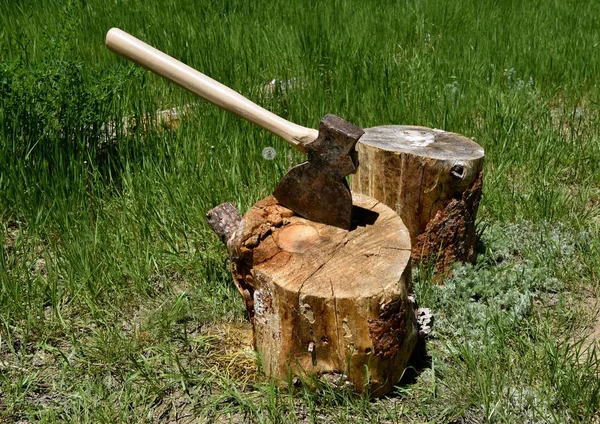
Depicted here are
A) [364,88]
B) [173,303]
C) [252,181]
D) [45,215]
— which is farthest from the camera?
[364,88]

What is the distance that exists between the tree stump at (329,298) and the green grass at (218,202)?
125mm

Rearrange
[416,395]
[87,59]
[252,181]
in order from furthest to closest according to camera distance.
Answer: [87,59], [252,181], [416,395]

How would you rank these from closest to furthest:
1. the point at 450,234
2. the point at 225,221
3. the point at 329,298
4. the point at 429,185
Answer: the point at 329,298
the point at 225,221
the point at 429,185
the point at 450,234

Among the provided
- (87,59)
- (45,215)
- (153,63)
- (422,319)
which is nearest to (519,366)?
(422,319)

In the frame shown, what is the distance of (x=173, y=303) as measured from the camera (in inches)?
120

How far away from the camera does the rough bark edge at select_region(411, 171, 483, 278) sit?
3094mm

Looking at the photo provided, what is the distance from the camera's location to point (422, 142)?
10.5 feet

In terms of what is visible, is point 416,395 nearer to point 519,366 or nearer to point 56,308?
point 519,366

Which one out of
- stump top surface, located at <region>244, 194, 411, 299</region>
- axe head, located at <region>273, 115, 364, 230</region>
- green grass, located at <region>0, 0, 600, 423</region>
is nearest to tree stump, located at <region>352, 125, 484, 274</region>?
green grass, located at <region>0, 0, 600, 423</region>

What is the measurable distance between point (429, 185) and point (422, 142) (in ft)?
0.92

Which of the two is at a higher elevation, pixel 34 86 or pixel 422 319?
pixel 34 86

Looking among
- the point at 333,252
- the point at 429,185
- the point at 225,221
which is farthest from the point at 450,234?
the point at 225,221

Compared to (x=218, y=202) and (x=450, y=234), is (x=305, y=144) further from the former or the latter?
(x=218, y=202)

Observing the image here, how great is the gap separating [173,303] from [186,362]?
387 millimetres
